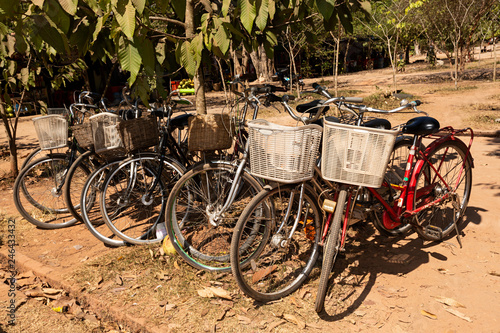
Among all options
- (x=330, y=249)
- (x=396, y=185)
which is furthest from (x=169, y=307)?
(x=396, y=185)

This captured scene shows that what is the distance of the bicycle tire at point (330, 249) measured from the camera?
2829 mm

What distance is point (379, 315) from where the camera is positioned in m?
2.98

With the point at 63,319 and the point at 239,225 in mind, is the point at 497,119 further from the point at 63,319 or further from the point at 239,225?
the point at 63,319

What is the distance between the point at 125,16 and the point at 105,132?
1.87 metres

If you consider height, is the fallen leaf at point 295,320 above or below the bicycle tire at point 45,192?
below

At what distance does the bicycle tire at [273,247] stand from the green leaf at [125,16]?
1.39 m

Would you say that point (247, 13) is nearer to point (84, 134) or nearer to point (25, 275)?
point (84, 134)

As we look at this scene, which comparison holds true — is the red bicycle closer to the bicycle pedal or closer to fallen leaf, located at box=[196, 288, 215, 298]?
the bicycle pedal

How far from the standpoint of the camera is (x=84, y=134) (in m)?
4.43

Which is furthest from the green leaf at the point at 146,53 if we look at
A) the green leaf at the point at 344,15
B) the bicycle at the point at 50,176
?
the bicycle at the point at 50,176

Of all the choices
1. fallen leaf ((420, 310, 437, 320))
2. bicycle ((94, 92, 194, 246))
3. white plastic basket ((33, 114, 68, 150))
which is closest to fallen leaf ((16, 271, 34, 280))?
bicycle ((94, 92, 194, 246))

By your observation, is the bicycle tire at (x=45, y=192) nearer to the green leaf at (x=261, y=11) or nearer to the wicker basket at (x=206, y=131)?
the wicker basket at (x=206, y=131)

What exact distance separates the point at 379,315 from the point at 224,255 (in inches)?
55.0

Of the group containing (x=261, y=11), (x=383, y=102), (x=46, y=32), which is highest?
(x=261, y=11)
